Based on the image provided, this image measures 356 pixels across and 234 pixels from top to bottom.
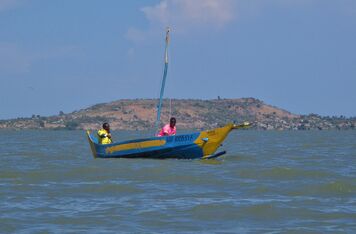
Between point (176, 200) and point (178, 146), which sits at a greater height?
point (178, 146)

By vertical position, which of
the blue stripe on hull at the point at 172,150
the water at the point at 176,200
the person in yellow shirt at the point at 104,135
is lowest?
the water at the point at 176,200

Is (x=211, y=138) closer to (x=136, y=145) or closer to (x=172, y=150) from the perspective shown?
(x=172, y=150)

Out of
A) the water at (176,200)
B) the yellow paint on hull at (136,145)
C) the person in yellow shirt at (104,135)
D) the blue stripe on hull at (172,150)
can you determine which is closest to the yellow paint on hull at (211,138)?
the blue stripe on hull at (172,150)

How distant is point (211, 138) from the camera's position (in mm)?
30266

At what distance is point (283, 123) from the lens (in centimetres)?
19750

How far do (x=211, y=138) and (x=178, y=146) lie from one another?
1208 mm

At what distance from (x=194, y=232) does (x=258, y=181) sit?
908 centimetres

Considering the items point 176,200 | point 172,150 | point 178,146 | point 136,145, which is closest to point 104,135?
point 136,145

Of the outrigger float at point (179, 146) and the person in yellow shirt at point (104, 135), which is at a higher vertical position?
the person in yellow shirt at point (104, 135)

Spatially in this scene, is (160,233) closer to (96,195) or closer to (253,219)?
(253,219)

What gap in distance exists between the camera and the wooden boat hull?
3006 cm

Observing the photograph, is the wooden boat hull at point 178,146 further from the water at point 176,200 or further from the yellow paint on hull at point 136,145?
the water at point 176,200

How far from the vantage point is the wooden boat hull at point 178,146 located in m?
30.1

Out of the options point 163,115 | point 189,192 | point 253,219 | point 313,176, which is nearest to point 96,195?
point 189,192
